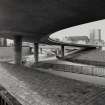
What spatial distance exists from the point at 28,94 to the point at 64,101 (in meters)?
2.88

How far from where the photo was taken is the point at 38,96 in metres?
11.4

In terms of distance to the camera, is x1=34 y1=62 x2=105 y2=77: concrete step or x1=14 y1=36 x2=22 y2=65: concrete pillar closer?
x1=34 y1=62 x2=105 y2=77: concrete step

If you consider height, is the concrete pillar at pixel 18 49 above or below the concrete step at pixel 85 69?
above

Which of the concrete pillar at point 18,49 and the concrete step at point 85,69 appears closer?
the concrete step at point 85,69

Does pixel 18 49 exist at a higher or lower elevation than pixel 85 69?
higher

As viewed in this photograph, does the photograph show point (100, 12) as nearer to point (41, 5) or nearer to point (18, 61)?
point (41, 5)

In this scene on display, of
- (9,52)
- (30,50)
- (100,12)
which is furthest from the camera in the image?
(30,50)

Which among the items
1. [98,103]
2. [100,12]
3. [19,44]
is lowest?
[98,103]

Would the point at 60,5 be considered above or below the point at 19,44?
above

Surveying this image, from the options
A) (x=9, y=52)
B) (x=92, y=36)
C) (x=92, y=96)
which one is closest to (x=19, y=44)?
(x=92, y=96)

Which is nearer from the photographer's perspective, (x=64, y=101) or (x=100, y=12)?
(x=64, y=101)

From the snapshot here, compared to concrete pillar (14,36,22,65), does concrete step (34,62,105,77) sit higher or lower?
lower

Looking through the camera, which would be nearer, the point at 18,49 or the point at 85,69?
the point at 85,69

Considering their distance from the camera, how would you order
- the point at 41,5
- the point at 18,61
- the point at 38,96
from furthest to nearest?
the point at 18,61 → the point at 41,5 → the point at 38,96
